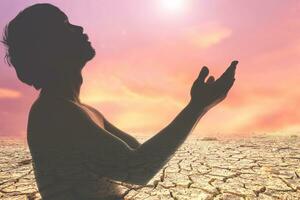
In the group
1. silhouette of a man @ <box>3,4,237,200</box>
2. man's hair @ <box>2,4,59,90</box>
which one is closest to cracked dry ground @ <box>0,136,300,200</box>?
silhouette of a man @ <box>3,4,237,200</box>

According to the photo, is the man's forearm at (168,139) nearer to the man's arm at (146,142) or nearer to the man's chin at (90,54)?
the man's arm at (146,142)

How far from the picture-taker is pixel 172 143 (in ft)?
3.28

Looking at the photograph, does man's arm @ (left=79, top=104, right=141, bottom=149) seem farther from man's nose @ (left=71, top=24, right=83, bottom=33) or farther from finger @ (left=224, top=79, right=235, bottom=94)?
finger @ (left=224, top=79, right=235, bottom=94)

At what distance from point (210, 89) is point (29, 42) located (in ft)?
2.44

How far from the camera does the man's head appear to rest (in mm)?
1285

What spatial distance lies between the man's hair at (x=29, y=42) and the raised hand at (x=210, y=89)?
626 millimetres

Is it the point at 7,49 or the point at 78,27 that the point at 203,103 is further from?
the point at 7,49

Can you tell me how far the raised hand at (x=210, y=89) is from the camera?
0.98 m

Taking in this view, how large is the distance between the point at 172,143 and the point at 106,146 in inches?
8.3

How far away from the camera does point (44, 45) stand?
4.20 ft

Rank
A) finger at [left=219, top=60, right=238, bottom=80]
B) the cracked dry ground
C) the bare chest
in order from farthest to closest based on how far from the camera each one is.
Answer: the cracked dry ground, the bare chest, finger at [left=219, top=60, right=238, bottom=80]

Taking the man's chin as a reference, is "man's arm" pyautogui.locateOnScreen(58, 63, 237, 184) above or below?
below

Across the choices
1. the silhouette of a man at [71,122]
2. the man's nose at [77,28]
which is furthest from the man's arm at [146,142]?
the man's nose at [77,28]

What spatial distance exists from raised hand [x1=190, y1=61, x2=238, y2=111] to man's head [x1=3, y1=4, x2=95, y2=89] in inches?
21.4
